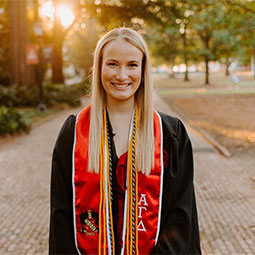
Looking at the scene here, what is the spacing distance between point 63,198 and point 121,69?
769 millimetres

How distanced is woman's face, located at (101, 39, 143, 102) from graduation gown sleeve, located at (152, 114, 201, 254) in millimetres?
301

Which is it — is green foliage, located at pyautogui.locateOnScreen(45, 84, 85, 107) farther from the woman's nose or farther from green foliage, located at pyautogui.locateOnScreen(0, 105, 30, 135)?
the woman's nose

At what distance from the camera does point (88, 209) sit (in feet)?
6.05

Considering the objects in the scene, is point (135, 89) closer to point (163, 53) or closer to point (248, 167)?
point (248, 167)

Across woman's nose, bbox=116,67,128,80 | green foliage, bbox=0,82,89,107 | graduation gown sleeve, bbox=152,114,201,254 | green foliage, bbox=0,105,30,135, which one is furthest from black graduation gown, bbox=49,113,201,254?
green foliage, bbox=0,82,89,107

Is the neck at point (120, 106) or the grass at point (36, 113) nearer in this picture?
the neck at point (120, 106)

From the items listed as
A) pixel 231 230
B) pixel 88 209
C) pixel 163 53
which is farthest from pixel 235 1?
pixel 163 53

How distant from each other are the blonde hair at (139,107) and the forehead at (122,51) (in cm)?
2

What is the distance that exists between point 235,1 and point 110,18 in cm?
959

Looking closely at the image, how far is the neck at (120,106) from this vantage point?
1.95 meters

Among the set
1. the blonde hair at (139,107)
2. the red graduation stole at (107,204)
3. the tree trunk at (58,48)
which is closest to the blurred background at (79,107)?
the tree trunk at (58,48)

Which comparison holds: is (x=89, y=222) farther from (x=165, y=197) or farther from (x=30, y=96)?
(x=30, y=96)

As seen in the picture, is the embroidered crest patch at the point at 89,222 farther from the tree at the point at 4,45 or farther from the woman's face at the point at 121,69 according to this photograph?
the tree at the point at 4,45

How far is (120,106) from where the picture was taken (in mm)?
1953
